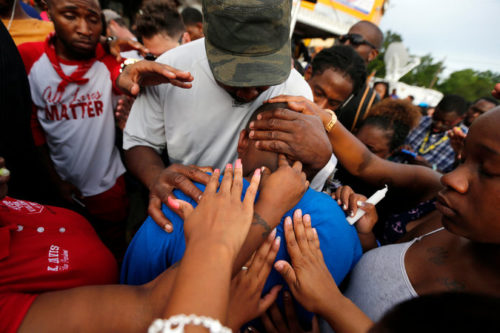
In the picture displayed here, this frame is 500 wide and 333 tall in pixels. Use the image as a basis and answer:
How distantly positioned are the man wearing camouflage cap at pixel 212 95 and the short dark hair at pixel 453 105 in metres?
4.55

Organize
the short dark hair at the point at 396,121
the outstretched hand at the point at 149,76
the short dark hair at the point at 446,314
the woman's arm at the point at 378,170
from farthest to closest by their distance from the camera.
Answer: the short dark hair at the point at 396,121 → the woman's arm at the point at 378,170 → the outstretched hand at the point at 149,76 → the short dark hair at the point at 446,314

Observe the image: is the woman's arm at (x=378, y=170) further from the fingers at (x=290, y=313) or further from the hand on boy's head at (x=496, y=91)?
the fingers at (x=290, y=313)

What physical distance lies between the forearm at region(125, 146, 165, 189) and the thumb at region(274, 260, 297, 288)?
1.09 meters

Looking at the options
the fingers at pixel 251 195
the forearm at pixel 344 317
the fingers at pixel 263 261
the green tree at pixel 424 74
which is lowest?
the green tree at pixel 424 74

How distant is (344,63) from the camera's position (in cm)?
241

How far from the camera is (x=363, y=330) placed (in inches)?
40.6

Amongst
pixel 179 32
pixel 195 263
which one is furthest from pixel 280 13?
pixel 179 32

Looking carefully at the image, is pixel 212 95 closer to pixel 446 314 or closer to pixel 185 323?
pixel 185 323

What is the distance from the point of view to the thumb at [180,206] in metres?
1.01

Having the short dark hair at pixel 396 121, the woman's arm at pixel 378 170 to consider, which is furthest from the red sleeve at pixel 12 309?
the short dark hair at pixel 396 121

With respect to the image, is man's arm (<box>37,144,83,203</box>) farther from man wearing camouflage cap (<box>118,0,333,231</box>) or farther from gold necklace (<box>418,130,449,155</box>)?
gold necklace (<box>418,130,449,155</box>)

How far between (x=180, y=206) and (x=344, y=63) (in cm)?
220

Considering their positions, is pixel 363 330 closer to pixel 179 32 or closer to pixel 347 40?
pixel 179 32

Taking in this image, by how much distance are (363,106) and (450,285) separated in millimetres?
2852
